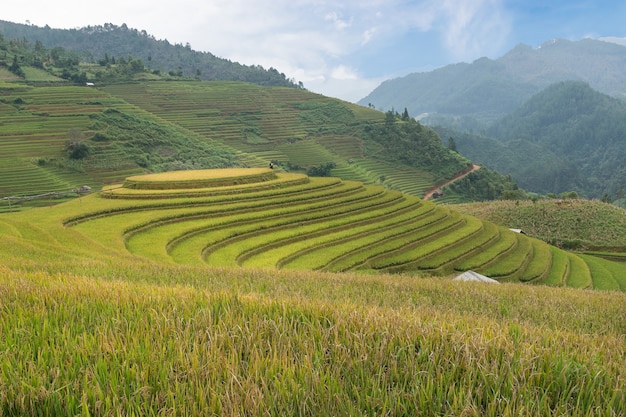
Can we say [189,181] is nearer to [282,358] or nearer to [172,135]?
[282,358]

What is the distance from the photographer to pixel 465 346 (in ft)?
7.93

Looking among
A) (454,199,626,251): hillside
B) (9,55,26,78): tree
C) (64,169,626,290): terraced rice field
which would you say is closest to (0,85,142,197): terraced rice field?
(9,55,26,78): tree

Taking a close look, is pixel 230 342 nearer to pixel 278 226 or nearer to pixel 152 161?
pixel 278 226

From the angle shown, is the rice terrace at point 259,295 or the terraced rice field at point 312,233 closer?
the rice terrace at point 259,295

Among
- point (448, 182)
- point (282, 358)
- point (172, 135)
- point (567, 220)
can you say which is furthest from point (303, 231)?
point (448, 182)

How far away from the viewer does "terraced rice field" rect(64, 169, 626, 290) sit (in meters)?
21.7

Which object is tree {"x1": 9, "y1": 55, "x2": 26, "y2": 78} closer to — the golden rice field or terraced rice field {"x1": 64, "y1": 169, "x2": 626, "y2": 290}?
terraced rice field {"x1": 64, "y1": 169, "x2": 626, "y2": 290}

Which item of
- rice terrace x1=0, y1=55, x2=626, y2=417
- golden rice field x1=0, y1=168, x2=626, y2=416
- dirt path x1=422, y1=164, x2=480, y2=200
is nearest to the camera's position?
golden rice field x1=0, y1=168, x2=626, y2=416

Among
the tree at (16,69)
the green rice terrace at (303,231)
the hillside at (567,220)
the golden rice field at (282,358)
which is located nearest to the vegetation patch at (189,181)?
the green rice terrace at (303,231)

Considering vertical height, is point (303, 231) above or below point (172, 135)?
below

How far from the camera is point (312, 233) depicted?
26375 millimetres

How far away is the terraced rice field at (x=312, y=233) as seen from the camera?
71.1ft

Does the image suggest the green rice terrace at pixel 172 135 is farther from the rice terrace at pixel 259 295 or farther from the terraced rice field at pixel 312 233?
the terraced rice field at pixel 312 233

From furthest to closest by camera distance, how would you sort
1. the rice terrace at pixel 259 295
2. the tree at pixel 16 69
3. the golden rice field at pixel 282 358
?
the tree at pixel 16 69 → the rice terrace at pixel 259 295 → the golden rice field at pixel 282 358
